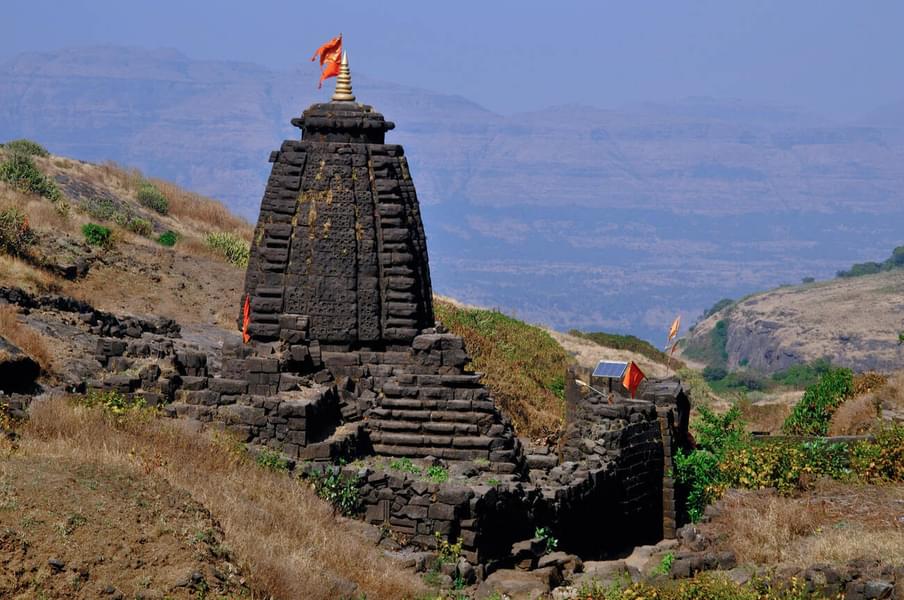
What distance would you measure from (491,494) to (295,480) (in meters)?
2.61

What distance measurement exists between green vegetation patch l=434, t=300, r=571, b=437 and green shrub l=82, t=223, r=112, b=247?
9.30 m

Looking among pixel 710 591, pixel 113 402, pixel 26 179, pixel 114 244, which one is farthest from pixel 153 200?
pixel 710 591

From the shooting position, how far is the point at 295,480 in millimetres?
20828

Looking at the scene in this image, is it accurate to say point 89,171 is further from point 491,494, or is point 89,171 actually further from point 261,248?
point 491,494

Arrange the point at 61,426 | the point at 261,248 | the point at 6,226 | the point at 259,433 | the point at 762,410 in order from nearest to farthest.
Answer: the point at 61,426, the point at 259,433, the point at 261,248, the point at 6,226, the point at 762,410

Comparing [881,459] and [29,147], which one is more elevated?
[29,147]

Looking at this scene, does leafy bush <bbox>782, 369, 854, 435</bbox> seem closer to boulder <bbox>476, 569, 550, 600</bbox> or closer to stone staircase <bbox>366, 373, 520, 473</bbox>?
stone staircase <bbox>366, 373, 520, 473</bbox>

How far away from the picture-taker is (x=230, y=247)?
164 ft

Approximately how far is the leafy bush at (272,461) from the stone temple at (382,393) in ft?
0.72

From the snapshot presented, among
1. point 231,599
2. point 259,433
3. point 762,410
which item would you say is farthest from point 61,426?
point 762,410

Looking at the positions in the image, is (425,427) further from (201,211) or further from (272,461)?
(201,211)

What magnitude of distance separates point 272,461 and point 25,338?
244 inches

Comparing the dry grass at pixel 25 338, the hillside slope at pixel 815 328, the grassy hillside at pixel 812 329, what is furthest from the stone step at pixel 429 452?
the hillside slope at pixel 815 328

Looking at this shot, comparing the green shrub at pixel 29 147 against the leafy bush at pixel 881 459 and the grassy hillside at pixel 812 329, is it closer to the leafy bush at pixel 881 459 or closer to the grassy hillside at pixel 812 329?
the leafy bush at pixel 881 459
